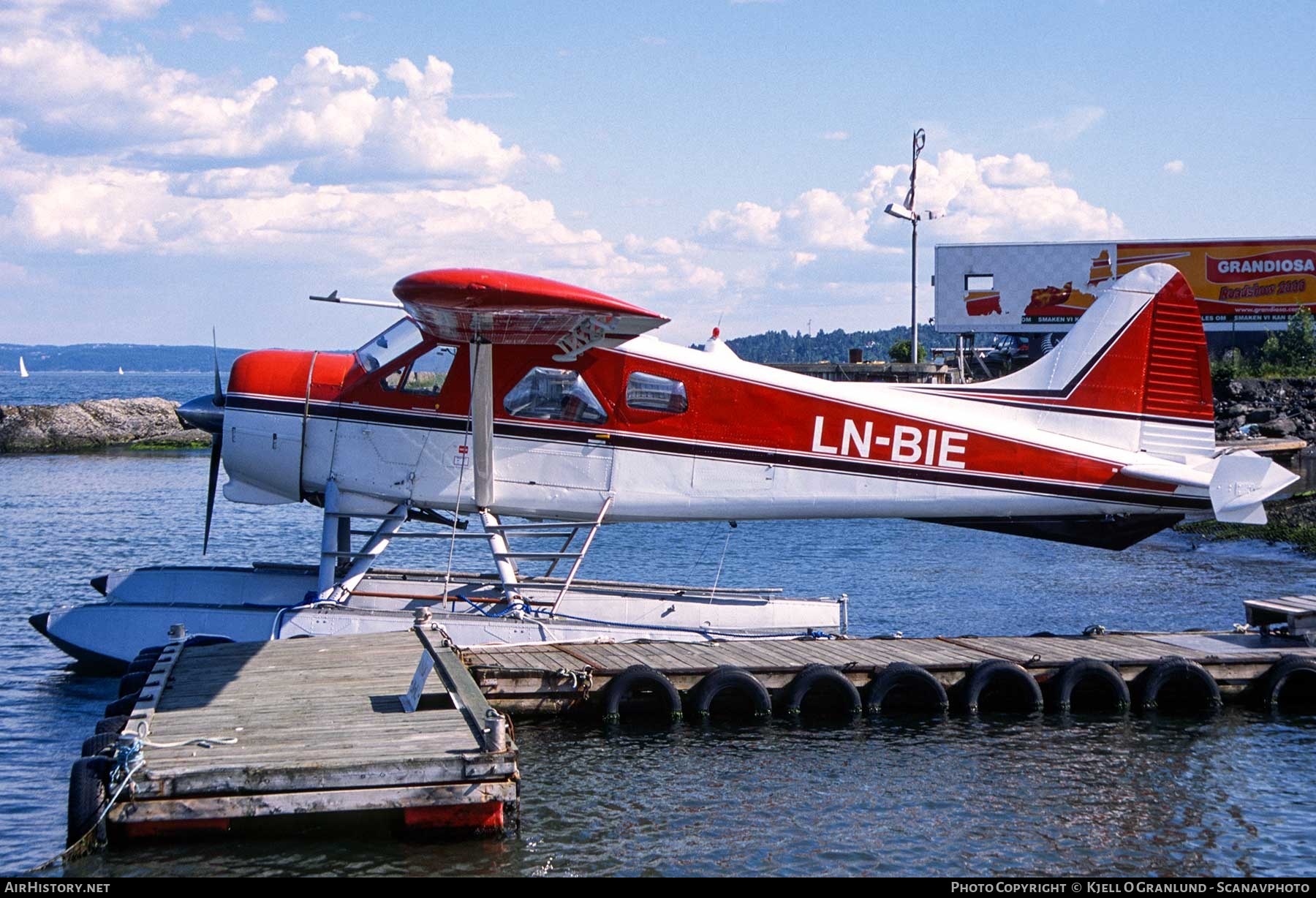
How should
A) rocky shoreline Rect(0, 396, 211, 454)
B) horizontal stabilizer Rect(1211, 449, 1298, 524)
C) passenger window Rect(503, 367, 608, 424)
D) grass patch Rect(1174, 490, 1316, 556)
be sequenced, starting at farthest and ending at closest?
rocky shoreline Rect(0, 396, 211, 454), grass patch Rect(1174, 490, 1316, 556), passenger window Rect(503, 367, 608, 424), horizontal stabilizer Rect(1211, 449, 1298, 524)

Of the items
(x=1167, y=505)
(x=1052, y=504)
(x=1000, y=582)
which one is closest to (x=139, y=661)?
(x=1052, y=504)

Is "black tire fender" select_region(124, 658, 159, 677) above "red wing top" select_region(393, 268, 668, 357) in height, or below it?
below

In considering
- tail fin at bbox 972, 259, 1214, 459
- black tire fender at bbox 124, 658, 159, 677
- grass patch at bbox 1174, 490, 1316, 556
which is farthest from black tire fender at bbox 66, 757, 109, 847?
grass patch at bbox 1174, 490, 1316, 556

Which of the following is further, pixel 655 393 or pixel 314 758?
pixel 655 393

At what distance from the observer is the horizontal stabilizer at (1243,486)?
37.0ft

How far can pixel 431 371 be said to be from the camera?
11.6 metres

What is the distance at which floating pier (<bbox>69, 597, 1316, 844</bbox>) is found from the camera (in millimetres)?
7078

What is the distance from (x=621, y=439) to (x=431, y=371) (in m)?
1.84

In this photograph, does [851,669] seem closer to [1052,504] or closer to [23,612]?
[1052,504]

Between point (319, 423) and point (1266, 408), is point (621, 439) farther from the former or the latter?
point (1266, 408)

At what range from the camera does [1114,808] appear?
850 cm

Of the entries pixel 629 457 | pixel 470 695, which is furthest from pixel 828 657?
pixel 470 695

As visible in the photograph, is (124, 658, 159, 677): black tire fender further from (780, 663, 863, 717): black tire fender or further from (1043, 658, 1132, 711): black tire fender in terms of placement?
(1043, 658, 1132, 711): black tire fender

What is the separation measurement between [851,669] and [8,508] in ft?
78.0
